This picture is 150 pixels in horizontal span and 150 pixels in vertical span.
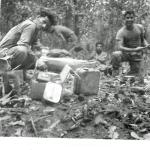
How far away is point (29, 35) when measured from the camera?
2922 mm

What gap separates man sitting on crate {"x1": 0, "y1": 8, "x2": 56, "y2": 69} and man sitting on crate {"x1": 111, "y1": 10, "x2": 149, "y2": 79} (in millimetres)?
677

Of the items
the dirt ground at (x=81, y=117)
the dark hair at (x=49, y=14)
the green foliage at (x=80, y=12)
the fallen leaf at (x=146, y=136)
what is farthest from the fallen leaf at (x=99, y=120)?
the dark hair at (x=49, y=14)

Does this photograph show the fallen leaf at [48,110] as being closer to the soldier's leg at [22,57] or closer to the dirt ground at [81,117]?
the dirt ground at [81,117]

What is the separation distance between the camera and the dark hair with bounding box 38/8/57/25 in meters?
2.75

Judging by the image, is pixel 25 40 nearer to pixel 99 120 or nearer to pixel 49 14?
pixel 49 14

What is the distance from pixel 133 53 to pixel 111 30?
30 cm

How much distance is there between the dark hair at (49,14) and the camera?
2.75 metres

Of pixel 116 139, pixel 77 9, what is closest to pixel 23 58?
pixel 77 9

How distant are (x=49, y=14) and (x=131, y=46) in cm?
100

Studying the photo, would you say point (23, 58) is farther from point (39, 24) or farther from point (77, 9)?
point (77, 9)

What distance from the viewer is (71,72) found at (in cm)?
275

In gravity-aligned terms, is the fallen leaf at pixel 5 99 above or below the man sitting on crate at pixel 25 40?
below

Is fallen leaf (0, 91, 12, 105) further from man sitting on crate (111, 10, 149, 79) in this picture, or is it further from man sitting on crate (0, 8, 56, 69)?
man sitting on crate (111, 10, 149, 79)

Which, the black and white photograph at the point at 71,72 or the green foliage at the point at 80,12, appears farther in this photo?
the green foliage at the point at 80,12
